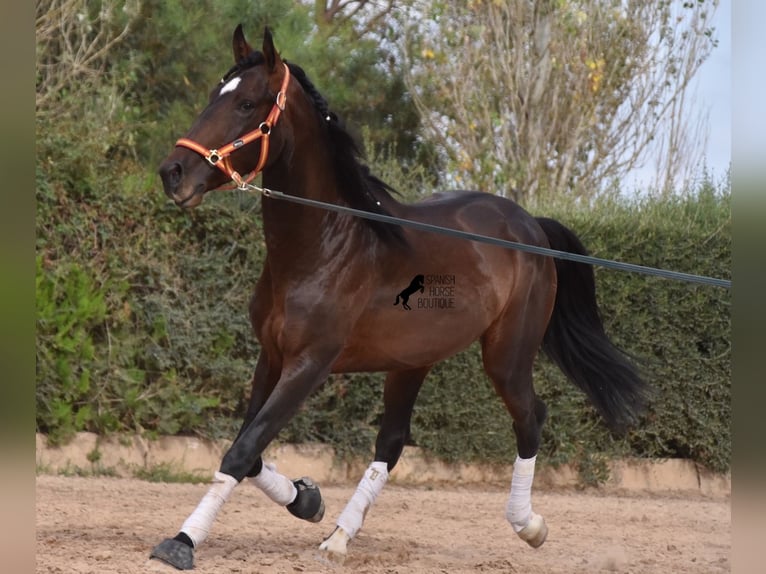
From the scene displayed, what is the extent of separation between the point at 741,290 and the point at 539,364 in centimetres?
641

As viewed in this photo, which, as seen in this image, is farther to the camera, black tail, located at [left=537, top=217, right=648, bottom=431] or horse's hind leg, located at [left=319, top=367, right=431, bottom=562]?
black tail, located at [left=537, top=217, right=648, bottom=431]

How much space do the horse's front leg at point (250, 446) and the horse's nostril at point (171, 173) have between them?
88 cm

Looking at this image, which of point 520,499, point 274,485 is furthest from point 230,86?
point 520,499

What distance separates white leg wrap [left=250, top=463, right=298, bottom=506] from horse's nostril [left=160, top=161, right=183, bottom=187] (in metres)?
1.37

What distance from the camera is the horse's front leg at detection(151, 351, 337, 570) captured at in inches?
137

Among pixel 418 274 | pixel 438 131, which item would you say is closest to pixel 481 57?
pixel 438 131

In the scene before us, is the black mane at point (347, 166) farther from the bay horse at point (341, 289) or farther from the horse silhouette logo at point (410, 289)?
the horse silhouette logo at point (410, 289)

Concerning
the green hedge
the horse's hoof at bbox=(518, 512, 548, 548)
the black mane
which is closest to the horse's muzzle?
the black mane

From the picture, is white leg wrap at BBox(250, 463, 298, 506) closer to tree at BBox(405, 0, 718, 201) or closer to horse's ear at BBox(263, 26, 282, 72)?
horse's ear at BBox(263, 26, 282, 72)

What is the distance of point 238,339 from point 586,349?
3019 millimetres

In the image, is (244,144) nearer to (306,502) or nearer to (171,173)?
(171,173)

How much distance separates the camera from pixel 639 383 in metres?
5.15

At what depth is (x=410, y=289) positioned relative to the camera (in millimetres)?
4207

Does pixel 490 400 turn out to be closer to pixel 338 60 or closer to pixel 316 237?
pixel 316 237
